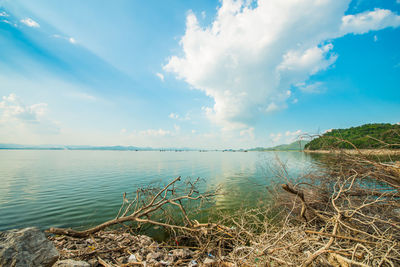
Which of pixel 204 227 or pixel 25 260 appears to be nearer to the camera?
pixel 25 260

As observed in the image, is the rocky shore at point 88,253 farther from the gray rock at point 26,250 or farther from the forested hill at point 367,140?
the forested hill at point 367,140

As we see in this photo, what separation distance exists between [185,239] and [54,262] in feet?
16.1

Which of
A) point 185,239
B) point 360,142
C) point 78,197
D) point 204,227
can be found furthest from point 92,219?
point 360,142

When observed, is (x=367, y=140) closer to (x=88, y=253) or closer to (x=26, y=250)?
(x=88, y=253)

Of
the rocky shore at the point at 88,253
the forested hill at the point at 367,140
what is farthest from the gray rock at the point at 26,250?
the forested hill at the point at 367,140

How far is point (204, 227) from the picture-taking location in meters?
6.40

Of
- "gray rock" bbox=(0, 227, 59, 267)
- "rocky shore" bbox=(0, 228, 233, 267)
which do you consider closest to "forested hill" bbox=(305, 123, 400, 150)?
"rocky shore" bbox=(0, 228, 233, 267)

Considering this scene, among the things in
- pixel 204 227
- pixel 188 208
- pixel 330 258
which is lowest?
pixel 188 208

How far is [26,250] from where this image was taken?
3.79 metres

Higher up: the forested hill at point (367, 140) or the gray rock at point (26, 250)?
the forested hill at point (367, 140)

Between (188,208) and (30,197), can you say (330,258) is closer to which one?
(188,208)

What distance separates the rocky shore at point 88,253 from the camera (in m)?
3.71

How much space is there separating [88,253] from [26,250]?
174cm

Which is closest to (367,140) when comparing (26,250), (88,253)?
(88,253)
